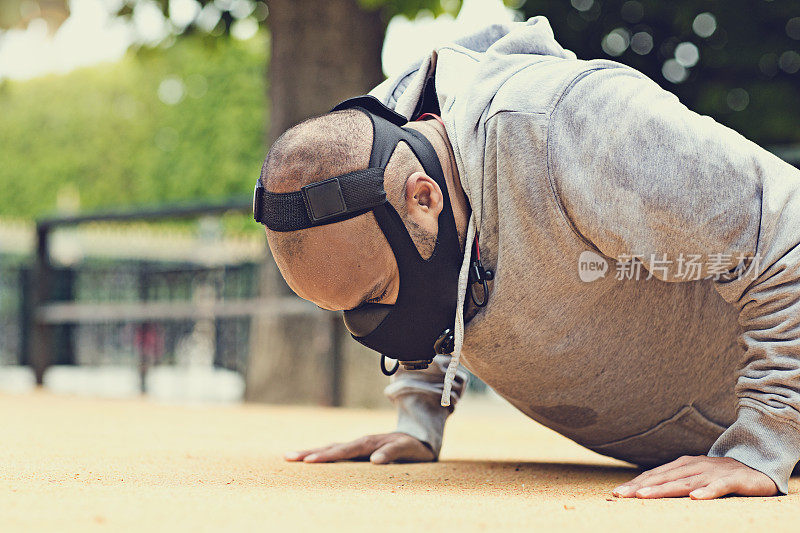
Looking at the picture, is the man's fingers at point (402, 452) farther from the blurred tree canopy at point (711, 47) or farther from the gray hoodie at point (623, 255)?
the blurred tree canopy at point (711, 47)

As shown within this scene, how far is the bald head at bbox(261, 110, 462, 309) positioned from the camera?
2078 mm

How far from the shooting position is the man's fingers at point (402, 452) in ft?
9.50

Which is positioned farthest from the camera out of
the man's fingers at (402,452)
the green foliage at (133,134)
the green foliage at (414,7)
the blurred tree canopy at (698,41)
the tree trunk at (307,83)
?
the green foliage at (133,134)

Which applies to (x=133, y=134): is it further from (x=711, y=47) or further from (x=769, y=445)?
(x=769, y=445)

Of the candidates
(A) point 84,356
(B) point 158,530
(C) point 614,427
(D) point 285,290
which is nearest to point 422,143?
(C) point 614,427

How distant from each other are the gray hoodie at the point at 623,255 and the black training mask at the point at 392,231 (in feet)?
0.31

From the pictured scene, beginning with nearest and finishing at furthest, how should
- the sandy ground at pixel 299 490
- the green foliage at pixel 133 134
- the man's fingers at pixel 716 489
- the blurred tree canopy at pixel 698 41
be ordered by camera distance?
the sandy ground at pixel 299 490, the man's fingers at pixel 716 489, the blurred tree canopy at pixel 698 41, the green foliage at pixel 133 134

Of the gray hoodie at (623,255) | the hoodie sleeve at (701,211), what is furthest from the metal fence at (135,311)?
the hoodie sleeve at (701,211)

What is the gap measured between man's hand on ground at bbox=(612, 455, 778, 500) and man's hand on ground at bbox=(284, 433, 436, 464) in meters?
0.93

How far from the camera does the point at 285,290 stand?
6.85 m

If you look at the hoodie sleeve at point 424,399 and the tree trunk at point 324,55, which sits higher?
the tree trunk at point 324,55

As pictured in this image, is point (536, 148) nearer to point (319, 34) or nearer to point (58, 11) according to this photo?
point (319, 34)

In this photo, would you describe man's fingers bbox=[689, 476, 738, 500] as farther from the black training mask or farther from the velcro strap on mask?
the velcro strap on mask
